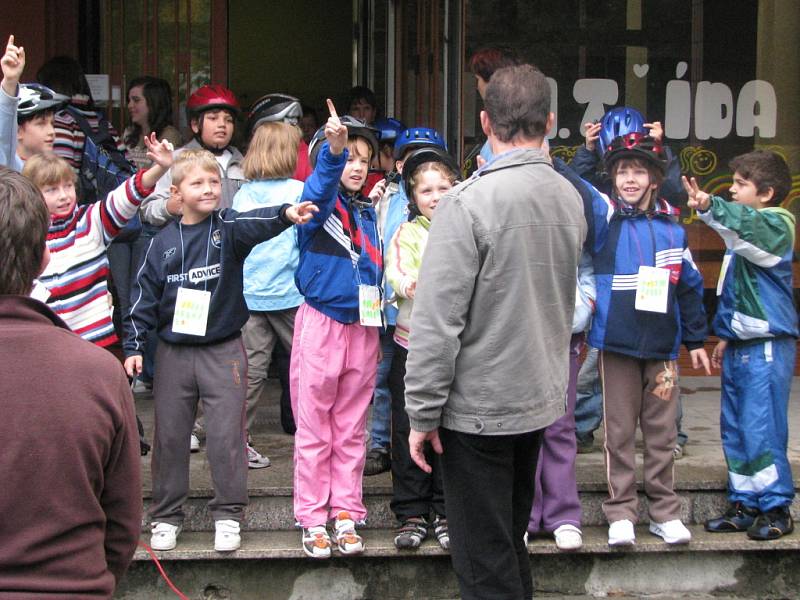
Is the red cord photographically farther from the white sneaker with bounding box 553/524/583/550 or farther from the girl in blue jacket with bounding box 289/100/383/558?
the white sneaker with bounding box 553/524/583/550

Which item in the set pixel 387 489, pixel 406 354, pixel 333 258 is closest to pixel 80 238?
pixel 333 258

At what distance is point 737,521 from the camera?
15.4 ft

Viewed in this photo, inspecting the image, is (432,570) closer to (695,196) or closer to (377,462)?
(377,462)

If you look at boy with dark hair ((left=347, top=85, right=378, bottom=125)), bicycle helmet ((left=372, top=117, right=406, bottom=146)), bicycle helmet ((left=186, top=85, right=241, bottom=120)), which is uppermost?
boy with dark hair ((left=347, top=85, right=378, bottom=125))

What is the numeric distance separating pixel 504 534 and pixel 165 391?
175cm

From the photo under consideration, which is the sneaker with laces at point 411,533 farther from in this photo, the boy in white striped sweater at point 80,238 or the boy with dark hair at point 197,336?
the boy in white striped sweater at point 80,238

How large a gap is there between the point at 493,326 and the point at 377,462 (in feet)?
6.73

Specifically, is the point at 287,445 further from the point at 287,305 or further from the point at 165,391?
the point at 165,391

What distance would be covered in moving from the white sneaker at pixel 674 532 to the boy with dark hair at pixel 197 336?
172cm

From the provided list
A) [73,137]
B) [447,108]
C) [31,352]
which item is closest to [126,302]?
[73,137]

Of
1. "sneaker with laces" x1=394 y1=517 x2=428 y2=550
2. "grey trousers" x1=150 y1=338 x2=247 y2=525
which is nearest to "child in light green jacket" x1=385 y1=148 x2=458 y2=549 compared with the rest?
"sneaker with laces" x1=394 y1=517 x2=428 y2=550

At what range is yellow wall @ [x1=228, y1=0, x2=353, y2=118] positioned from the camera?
1218 centimetres

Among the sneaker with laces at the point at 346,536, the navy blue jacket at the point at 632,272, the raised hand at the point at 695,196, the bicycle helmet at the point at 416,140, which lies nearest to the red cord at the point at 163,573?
the sneaker with laces at the point at 346,536

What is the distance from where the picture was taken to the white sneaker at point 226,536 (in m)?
4.34
